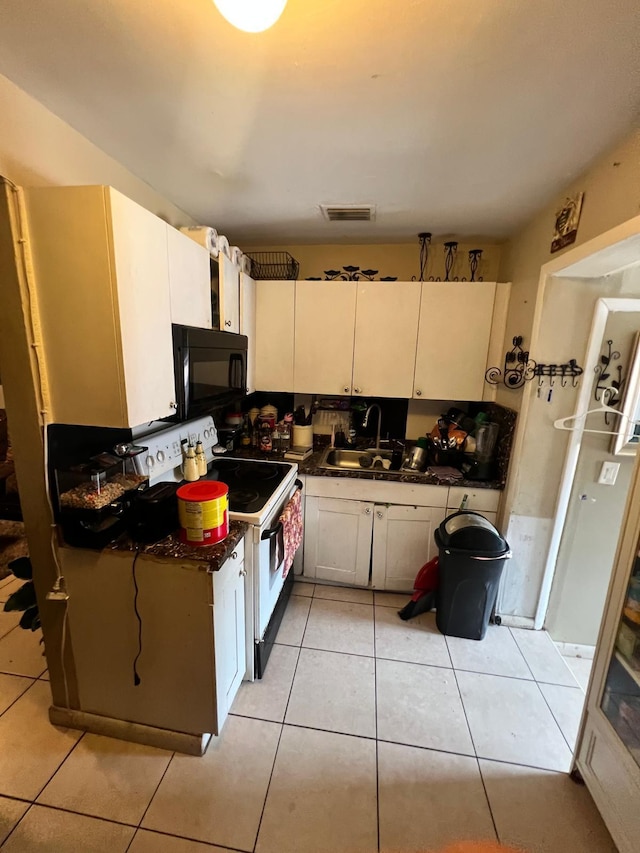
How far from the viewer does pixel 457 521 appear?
204cm

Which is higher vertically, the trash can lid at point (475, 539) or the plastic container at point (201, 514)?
the plastic container at point (201, 514)

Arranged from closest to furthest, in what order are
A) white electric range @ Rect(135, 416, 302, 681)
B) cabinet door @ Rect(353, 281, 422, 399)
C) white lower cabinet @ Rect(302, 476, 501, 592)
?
white electric range @ Rect(135, 416, 302, 681) → white lower cabinet @ Rect(302, 476, 501, 592) → cabinet door @ Rect(353, 281, 422, 399)

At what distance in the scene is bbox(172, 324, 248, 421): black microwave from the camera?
1.51m

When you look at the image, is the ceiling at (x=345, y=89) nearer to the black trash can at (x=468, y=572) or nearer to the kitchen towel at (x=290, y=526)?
the kitchen towel at (x=290, y=526)

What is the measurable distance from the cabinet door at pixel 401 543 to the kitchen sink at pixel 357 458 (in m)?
0.35

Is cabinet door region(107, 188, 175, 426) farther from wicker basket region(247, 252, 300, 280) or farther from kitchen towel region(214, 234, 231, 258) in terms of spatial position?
wicker basket region(247, 252, 300, 280)

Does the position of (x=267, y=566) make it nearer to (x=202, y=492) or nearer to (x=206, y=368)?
(x=202, y=492)

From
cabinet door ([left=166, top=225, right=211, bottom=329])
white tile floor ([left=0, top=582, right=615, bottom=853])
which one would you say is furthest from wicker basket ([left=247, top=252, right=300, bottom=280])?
white tile floor ([left=0, top=582, right=615, bottom=853])

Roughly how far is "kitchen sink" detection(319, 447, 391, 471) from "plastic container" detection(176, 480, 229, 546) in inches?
46.8

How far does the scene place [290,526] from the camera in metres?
1.85

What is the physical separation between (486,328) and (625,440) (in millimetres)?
952

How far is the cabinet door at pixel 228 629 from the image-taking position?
131cm

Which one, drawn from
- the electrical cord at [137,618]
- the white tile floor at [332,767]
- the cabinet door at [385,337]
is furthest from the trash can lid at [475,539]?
the electrical cord at [137,618]

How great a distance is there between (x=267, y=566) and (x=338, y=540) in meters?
0.73
